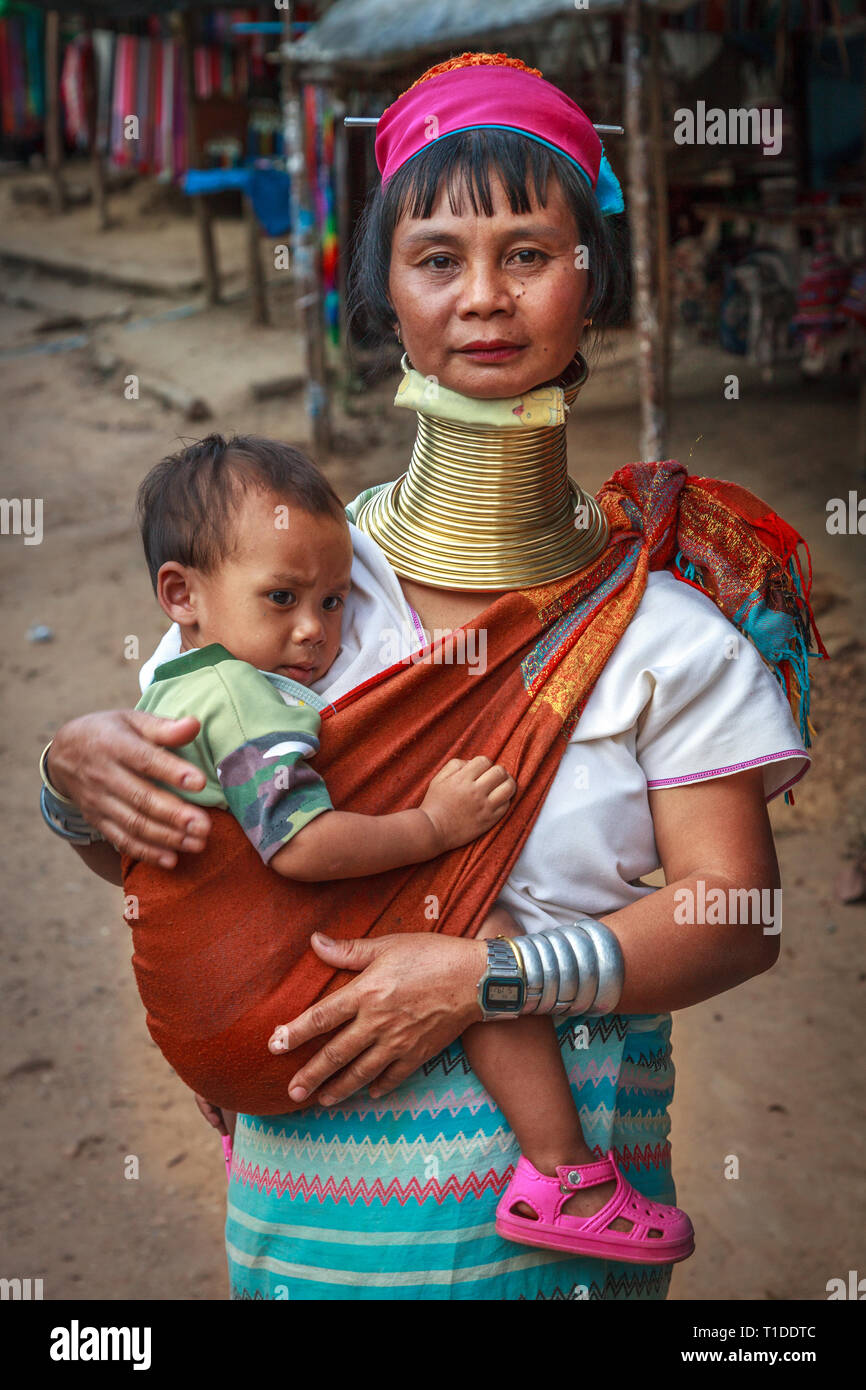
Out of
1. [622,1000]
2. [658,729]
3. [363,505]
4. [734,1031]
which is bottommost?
[734,1031]

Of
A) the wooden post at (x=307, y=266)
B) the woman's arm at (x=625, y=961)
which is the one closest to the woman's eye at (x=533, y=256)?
the woman's arm at (x=625, y=961)

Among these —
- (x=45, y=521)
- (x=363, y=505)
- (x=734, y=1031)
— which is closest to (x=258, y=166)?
(x=45, y=521)

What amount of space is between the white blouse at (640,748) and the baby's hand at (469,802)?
86mm

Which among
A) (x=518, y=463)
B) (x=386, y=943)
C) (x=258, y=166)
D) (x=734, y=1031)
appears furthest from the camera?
(x=258, y=166)

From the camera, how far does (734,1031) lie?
4.44 m

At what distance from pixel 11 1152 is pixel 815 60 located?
9112 millimetres

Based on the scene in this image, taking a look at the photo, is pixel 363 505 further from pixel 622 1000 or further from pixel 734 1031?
pixel 734 1031

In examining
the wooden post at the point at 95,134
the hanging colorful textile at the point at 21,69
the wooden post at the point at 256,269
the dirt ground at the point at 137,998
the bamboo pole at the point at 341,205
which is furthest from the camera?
the hanging colorful textile at the point at 21,69

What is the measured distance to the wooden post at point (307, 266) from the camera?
8539 millimetres

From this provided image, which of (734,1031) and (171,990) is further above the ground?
(171,990)

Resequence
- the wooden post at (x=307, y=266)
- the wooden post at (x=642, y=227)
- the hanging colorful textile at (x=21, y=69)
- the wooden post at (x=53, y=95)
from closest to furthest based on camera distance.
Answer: the wooden post at (x=642, y=227) → the wooden post at (x=307, y=266) → the wooden post at (x=53, y=95) → the hanging colorful textile at (x=21, y=69)

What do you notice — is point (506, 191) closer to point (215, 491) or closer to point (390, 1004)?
point (215, 491)

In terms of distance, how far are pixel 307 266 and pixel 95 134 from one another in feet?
29.7

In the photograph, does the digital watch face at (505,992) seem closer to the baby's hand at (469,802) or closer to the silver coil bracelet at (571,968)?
the silver coil bracelet at (571,968)
